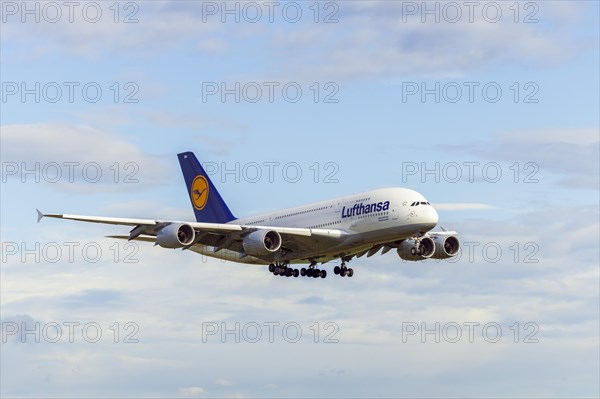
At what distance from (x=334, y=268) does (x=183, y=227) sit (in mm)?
14349

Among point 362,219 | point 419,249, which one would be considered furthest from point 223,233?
point 419,249

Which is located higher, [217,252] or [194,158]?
[194,158]

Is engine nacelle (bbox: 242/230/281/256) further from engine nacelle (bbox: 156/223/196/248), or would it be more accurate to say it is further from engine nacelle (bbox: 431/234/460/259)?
engine nacelle (bbox: 431/234/460/259)

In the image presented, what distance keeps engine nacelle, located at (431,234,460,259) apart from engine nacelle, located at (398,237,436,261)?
4.10 feet

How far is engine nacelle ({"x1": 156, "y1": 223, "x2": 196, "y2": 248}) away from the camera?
74.5m

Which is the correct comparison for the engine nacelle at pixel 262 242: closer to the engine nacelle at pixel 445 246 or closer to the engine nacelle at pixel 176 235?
the engine nacelle at pixel 176 235

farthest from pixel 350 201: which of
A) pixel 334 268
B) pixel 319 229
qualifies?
pixel 334 268

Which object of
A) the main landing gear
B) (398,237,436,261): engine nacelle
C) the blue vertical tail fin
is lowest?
the main landing gear

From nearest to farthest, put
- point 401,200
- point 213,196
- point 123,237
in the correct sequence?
point 401,200
point 123,237
point 213,196

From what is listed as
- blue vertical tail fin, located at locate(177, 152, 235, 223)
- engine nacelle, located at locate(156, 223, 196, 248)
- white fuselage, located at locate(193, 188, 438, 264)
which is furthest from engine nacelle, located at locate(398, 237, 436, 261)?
blue vertical tail fin, located at locate(177, 152, 235, 223)

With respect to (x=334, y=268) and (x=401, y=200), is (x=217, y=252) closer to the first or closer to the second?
(x=334, y=268)

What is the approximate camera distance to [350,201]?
255ft

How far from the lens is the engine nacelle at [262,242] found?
7631 centimetres

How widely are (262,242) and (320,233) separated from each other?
13.5ft
